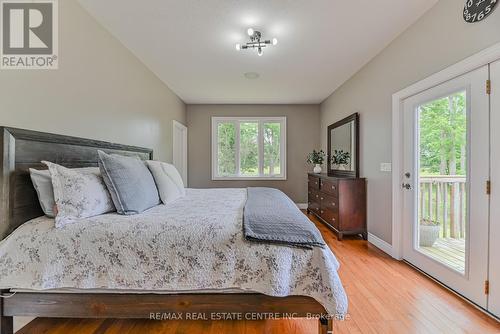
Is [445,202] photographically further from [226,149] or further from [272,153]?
[226,149]

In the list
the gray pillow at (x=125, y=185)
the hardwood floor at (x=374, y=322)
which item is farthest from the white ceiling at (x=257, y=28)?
the hardwood floor at (x=374, y=322)

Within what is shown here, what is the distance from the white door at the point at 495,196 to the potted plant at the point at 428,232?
56cm

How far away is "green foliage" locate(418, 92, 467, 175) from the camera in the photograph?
6.09 ft

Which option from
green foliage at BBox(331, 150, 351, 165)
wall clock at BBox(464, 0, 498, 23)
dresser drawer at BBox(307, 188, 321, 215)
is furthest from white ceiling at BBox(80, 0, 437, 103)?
dresser drawer at BBox(307, 188, 321, 215)

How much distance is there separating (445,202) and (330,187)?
1583 millimetres

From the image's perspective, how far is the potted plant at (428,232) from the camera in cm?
217

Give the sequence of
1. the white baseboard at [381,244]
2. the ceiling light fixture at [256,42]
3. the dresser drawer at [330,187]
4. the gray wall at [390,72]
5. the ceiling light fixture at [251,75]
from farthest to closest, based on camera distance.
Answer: the ceiling light fixture at [251,75] < the dresser drawer at [330,187] < the white baseboard at [381,244] < the ceiling light fixture at [256,42] < the gray wall at [390,72]

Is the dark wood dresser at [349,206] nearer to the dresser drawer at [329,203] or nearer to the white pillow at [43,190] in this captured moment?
the dresser drawer at [329,203]

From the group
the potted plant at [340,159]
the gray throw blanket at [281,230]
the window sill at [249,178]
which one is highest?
the potted plant at [340,159]

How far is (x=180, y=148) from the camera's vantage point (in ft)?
16.2

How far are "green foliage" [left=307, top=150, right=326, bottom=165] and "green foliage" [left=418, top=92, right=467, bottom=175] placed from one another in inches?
100

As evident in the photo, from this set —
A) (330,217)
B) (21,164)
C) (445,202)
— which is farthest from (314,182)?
(21,164)

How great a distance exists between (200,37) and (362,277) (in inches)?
116

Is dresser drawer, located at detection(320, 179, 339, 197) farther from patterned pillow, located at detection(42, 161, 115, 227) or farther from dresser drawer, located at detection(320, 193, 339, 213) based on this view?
patterned pillow, located at detection(42, 161, 115, 227)
